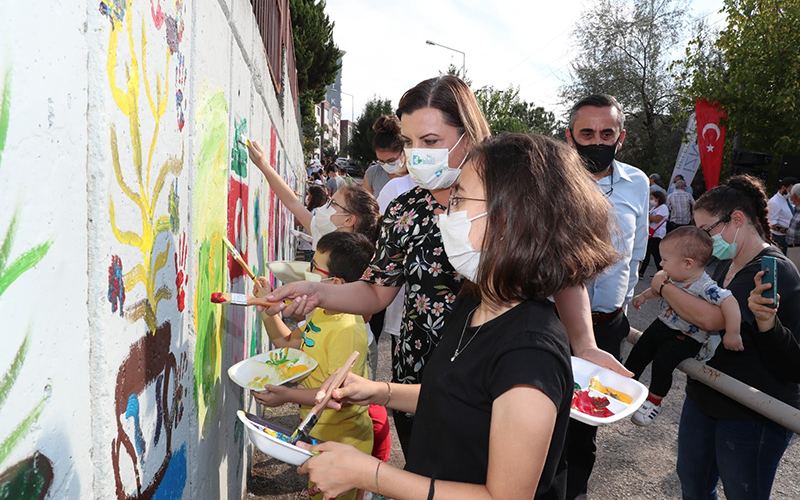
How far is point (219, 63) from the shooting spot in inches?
94.3

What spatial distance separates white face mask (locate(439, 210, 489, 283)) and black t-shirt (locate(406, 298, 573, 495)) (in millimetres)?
166

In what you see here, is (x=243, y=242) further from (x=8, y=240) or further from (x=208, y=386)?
(x=8, y=240)

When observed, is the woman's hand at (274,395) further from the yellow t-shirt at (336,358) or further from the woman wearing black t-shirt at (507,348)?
the woman wearing black t-shirt at (507,348)

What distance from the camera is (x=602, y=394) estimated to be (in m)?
2.00

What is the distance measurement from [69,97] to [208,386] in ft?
5.26

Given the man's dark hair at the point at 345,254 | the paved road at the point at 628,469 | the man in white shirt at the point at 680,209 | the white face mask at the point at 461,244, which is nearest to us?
the white face mask at the point at 461,244

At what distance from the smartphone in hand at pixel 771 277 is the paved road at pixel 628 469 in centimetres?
199

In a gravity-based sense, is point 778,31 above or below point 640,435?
above

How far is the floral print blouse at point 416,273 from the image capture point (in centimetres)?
227

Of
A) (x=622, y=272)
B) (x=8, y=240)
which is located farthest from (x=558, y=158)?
(x=622, y=272)

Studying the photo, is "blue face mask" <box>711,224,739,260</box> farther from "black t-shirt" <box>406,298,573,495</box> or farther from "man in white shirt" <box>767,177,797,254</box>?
"man in white shirt" <box>767,177,797,254</box>

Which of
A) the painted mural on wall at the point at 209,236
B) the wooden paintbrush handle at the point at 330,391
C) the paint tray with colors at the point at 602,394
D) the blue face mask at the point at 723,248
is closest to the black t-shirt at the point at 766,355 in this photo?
the blue face mask at the point at 723,248

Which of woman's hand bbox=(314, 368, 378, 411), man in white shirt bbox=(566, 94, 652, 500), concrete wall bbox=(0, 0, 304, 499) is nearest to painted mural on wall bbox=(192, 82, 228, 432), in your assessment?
concrete wall bbox=(0, 0, 304, 499)

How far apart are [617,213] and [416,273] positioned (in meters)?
1.39
